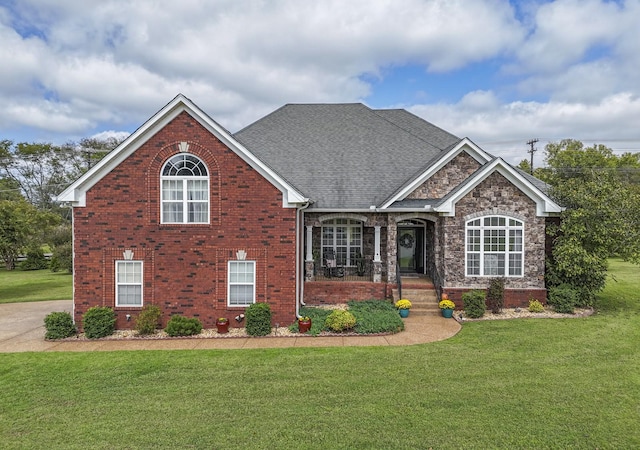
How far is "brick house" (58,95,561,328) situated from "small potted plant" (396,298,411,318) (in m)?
1.81

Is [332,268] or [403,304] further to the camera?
[332,268]

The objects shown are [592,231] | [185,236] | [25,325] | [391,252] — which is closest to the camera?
[185,236]

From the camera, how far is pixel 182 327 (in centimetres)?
1215

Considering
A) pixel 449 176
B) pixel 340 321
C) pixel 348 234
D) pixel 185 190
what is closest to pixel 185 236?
pixel 185 190

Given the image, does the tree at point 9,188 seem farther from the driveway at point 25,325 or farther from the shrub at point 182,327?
the shrub at point 182,327

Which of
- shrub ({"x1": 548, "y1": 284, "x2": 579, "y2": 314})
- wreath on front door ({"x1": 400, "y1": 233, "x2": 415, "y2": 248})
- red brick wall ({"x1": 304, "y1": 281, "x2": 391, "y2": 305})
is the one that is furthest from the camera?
wreath on front door ({"x1": 400, "y1": 233, "x2": 415, "y2": 248})

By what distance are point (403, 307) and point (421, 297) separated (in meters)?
1.51

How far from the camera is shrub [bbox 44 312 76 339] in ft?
39.8

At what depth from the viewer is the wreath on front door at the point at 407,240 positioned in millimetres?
19250

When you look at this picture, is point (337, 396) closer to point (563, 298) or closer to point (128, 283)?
point (128, 283)

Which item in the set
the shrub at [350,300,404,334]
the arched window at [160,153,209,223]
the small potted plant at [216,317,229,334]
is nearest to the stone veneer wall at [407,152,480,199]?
the shrub at [350,300,404,334]

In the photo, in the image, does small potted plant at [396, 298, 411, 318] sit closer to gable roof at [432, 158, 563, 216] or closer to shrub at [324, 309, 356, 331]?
shrub at [324, 309, 356, 331]

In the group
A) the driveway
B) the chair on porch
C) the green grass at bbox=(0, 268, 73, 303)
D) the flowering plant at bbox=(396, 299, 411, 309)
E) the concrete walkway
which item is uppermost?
the chair on porch

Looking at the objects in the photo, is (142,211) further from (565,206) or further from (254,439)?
(565,206)
